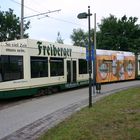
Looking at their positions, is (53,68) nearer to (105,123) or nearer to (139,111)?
(139,111)

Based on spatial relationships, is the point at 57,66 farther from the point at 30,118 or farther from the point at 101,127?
the point at 101,127

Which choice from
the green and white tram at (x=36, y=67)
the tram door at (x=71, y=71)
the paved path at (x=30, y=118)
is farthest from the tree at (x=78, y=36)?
the paved path at (x=30, y=118)

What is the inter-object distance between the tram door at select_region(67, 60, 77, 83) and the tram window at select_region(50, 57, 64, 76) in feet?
2.98

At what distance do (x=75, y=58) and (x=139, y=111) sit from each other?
1462 centimetres

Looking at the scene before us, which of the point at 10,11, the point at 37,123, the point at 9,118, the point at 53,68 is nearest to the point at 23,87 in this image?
the point at 53,68

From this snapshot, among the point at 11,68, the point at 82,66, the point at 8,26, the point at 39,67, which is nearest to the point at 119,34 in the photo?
the point at 8,26

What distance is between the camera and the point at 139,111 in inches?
500

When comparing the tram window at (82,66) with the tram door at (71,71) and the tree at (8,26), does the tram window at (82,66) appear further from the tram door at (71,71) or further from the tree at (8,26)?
the tree at (8,26)

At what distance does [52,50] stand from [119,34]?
3672cm

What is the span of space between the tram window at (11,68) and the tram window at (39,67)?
3.84ft

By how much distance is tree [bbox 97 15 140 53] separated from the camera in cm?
5729

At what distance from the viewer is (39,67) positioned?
22.2m

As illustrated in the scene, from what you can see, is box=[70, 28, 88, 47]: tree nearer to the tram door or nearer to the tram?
the tram

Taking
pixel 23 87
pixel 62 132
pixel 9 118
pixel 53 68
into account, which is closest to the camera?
pixel 62 132
